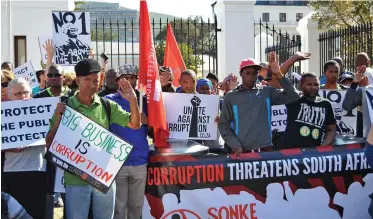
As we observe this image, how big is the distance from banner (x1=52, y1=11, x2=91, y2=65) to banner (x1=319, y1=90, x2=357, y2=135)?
12.8 ft

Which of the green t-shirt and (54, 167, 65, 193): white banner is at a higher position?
the green t-shirt

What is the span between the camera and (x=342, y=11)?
80.0 feet

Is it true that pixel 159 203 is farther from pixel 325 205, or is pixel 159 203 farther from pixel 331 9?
pixel 331 9

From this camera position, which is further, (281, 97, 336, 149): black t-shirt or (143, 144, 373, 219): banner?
(281, 97, 336, 149): black t-shirt

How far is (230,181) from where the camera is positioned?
6184 millimetres

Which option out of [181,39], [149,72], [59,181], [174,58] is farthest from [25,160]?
[181,39]

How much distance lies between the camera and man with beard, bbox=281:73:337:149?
632 cm

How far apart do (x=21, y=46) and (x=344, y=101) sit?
9562mm

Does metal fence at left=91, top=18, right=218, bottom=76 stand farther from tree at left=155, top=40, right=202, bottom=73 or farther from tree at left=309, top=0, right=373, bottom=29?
tree at left=309, top=0, right=373, bottom=29

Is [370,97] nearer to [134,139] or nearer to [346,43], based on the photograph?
[134,139]

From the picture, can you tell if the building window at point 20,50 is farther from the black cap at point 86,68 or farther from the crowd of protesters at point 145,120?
the black cap at point 86,68

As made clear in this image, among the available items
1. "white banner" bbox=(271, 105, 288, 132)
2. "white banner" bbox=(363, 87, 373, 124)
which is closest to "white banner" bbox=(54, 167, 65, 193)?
"white banner" bbox=(271, 105, 288, 132)

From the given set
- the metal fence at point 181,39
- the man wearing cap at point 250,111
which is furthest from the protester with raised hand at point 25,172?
the metal fence at point 181,39

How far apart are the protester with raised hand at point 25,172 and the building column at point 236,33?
781 cm
